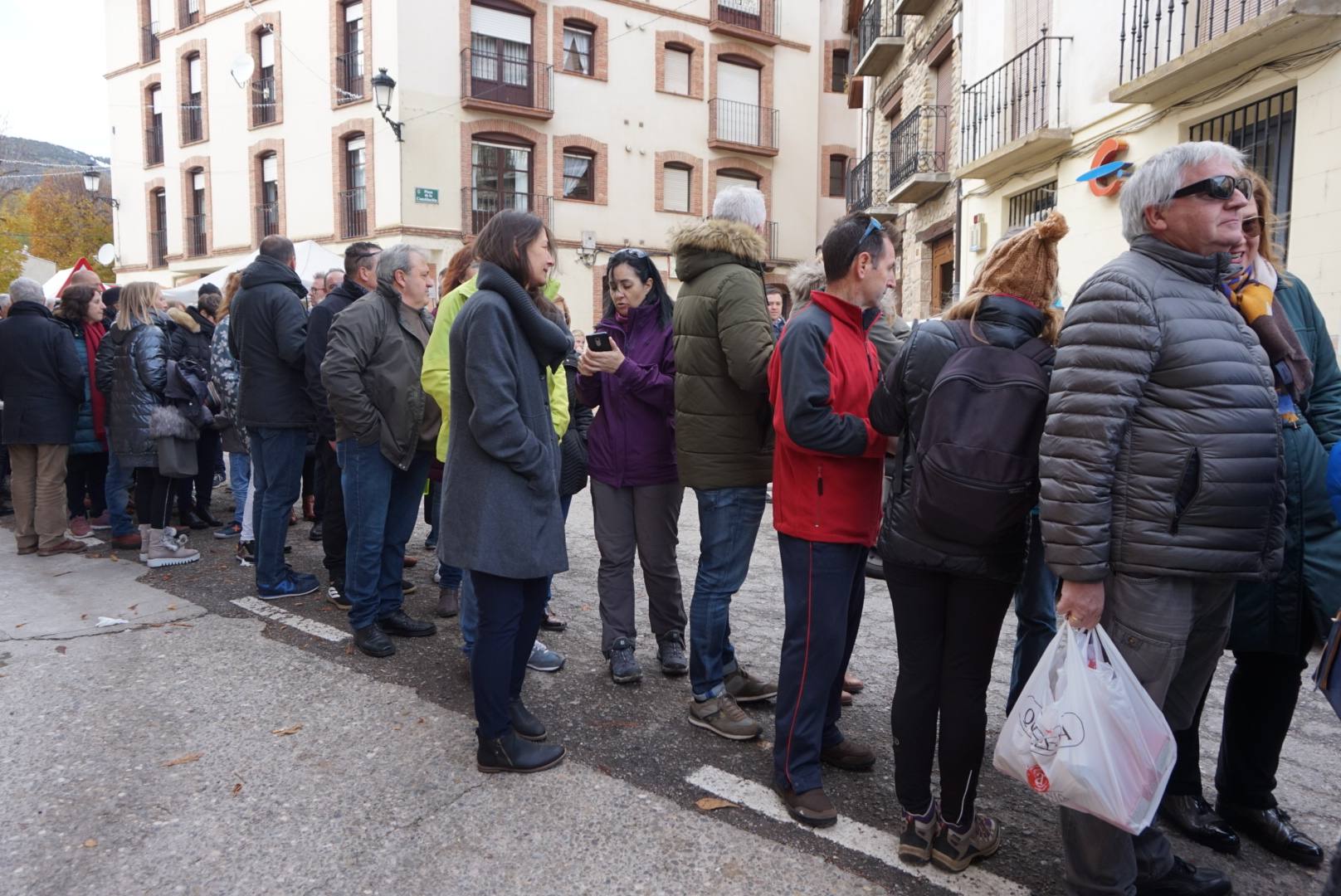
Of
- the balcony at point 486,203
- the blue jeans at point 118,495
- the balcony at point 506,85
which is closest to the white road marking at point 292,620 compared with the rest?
the blue jeans at point 118,495

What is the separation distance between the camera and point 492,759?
332 cm

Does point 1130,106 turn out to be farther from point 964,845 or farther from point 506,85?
point 506,85

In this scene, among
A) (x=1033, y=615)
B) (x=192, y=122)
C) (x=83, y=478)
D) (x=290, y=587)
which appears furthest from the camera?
(x=192, y=122)

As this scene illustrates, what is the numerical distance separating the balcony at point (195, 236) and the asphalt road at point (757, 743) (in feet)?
78.8

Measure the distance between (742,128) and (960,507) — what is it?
25797mm

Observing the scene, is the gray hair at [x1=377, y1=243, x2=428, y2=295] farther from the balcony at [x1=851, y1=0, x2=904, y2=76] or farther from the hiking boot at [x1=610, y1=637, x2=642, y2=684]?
the balcony at [x1=851, y1=0, x2=904, y2=76]

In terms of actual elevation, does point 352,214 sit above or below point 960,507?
above

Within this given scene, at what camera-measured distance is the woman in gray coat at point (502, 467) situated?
3201mm

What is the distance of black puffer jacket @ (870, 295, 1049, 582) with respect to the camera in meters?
2.57

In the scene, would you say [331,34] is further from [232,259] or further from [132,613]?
[132,613]

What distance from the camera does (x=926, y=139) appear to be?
1546cm

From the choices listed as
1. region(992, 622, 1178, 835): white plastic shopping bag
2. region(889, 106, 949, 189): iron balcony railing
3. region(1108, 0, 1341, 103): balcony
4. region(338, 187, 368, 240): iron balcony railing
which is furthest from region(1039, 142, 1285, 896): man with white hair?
region(338, 187, 368, 240): iron balcony railing

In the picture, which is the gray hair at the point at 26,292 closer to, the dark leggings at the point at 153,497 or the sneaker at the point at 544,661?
the dark leggings at the point at 153,497

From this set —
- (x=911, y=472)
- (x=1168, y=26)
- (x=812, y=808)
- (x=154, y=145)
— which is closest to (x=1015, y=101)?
(x=1168, y=26)
